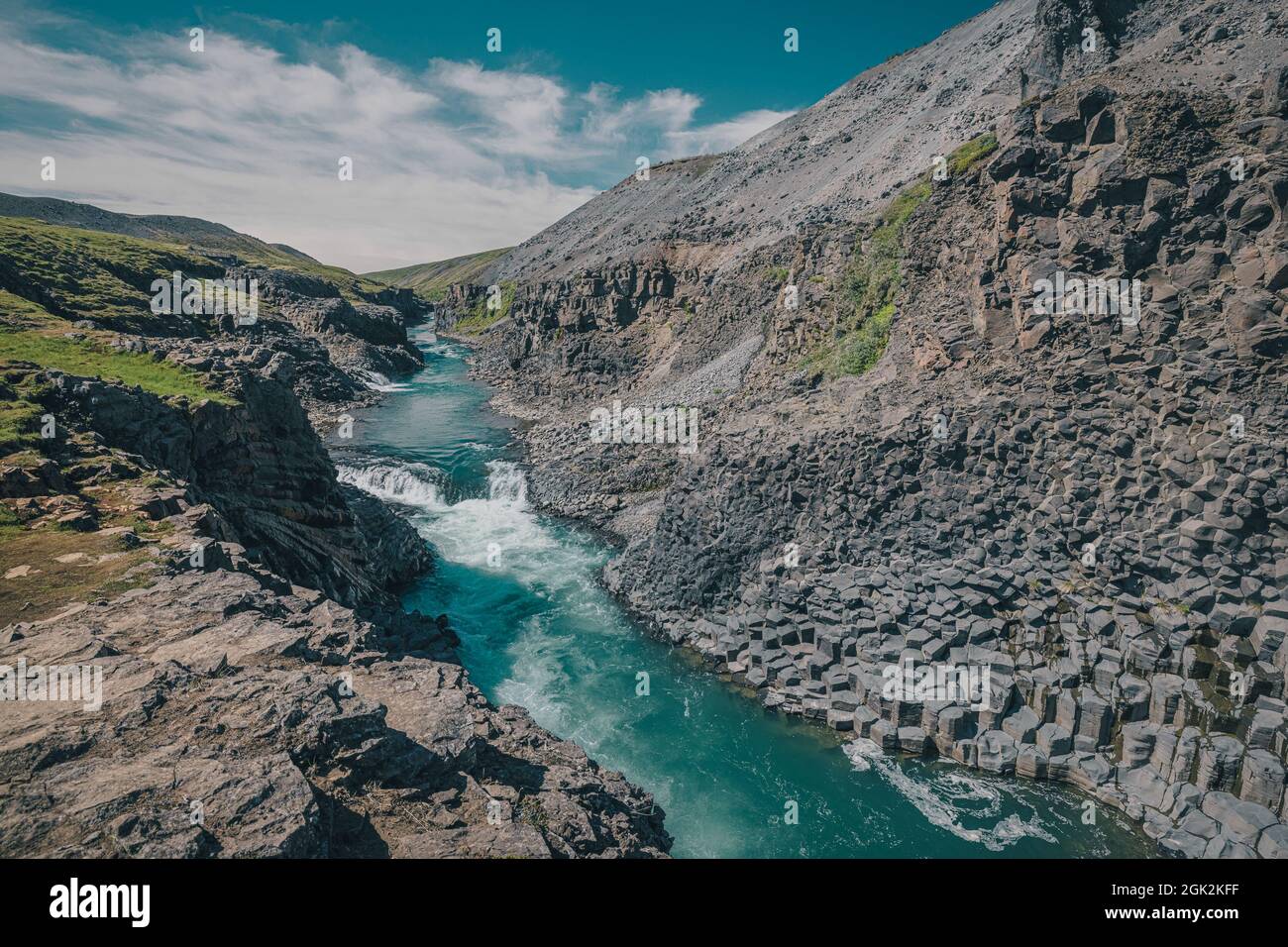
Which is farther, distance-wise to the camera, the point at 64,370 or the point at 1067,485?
the point at 64,370

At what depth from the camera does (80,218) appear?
416ft

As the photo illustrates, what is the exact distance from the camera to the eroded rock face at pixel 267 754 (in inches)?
303

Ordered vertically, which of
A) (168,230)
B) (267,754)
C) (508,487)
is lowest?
(267,754)

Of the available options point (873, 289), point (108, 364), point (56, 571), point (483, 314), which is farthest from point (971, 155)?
point (483, 314)

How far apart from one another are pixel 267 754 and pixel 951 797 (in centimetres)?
1619

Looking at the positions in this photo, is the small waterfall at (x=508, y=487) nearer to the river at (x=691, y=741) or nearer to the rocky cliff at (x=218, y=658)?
the river at (x=691, y=741)

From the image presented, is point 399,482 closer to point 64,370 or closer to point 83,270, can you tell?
point 64,370

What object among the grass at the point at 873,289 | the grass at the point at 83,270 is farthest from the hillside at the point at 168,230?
the grass at the point at 873,289

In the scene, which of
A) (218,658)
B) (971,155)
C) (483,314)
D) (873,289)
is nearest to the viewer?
(218,658)

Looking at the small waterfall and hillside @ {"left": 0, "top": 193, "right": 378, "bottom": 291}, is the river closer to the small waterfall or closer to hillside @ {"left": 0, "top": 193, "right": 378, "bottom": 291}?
the small waterfall

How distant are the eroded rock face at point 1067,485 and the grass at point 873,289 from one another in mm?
1063

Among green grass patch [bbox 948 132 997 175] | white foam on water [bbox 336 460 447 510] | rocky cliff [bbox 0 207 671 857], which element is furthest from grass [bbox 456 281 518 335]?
rocky cliff [bbox 0 207 671 857]

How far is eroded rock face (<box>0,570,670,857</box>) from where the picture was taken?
7.70m

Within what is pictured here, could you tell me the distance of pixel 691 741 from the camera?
19781 millimetres
